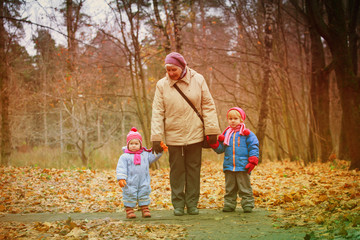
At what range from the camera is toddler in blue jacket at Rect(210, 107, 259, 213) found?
17.0 ft

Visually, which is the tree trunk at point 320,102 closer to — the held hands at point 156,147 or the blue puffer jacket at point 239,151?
the blue puffer jacket at point 239,151

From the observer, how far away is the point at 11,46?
15.0m

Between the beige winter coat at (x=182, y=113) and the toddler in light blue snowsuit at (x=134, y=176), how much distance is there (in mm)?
398

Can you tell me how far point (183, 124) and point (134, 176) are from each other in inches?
39.0

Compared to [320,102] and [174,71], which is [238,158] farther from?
[320,102]

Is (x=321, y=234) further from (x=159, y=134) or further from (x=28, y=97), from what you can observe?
(x=28, y=97)

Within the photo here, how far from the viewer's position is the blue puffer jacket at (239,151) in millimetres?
5188

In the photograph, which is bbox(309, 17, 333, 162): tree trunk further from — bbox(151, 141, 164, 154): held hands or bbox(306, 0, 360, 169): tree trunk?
bbox(151, 141, 164, 154): held hands

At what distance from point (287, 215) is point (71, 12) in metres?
18.0

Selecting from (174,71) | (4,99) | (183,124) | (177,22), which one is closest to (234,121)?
(183,124)

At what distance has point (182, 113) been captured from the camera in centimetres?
512

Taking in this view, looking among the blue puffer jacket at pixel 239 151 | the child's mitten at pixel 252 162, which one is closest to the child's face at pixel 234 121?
the blue puffer jacket at pixel 239 151

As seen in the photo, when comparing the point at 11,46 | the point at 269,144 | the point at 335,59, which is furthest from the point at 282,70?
the point at 11,46

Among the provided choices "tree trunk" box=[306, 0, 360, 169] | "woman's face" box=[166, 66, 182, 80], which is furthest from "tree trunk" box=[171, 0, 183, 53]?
"woman's face" box=[166, 66, 182, 80]
